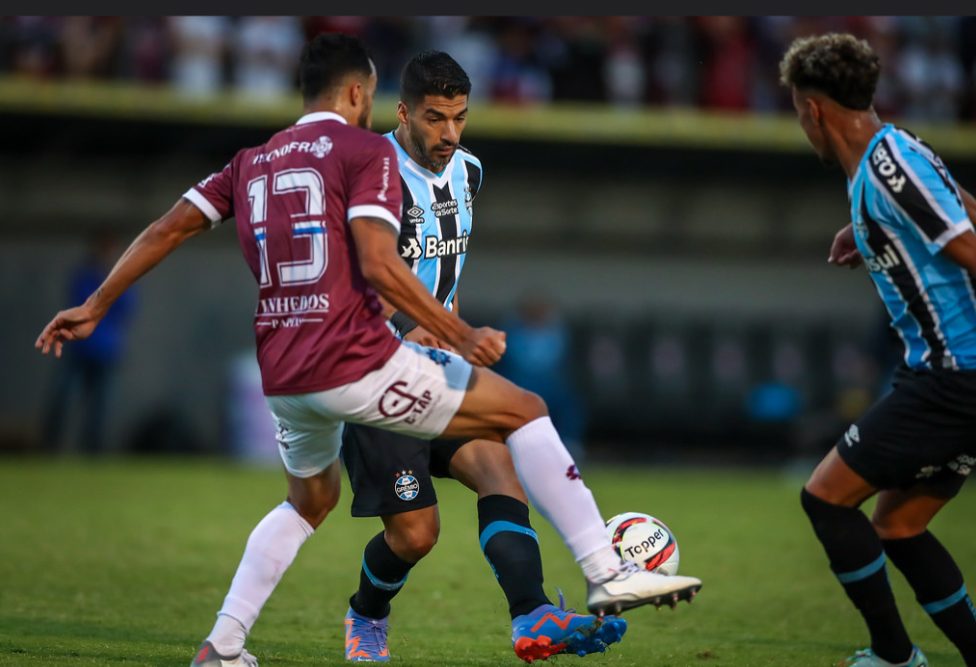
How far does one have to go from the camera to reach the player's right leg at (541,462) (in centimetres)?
506

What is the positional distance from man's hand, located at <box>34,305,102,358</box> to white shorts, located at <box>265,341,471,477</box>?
0.88 m

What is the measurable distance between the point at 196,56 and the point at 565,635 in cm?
1562

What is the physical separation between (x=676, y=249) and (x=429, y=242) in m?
17.3

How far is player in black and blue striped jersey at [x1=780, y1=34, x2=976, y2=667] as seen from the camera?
5164 mm

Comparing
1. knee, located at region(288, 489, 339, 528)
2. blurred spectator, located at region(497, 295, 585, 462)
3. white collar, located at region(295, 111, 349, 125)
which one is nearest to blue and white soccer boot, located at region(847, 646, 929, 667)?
knee, located at region(288, 489, 339, 528)

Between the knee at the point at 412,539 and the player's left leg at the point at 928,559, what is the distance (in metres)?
1.95

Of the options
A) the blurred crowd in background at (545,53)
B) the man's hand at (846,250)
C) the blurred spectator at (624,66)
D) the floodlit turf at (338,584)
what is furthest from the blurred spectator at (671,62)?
the man's hand at (846,250)

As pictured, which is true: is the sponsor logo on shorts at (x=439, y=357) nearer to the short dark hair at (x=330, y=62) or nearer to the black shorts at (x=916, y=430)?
the short dark hair at (x=330, y=62)

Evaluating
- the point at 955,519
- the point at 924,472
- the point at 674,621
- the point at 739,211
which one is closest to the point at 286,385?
the point at 924,472

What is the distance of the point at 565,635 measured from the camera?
5230 mm

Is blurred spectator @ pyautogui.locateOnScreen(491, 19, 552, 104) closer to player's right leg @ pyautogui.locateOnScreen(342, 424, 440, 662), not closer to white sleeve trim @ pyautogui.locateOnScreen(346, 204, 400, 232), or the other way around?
player's right leg @ pyautogui.locateOnScreen(342, 424, 440, 662)

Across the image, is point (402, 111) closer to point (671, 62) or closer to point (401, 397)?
point (401, 397)

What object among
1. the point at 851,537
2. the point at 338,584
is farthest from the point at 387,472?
the point at 338,584

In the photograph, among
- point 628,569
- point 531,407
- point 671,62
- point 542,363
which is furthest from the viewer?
point 671,62
